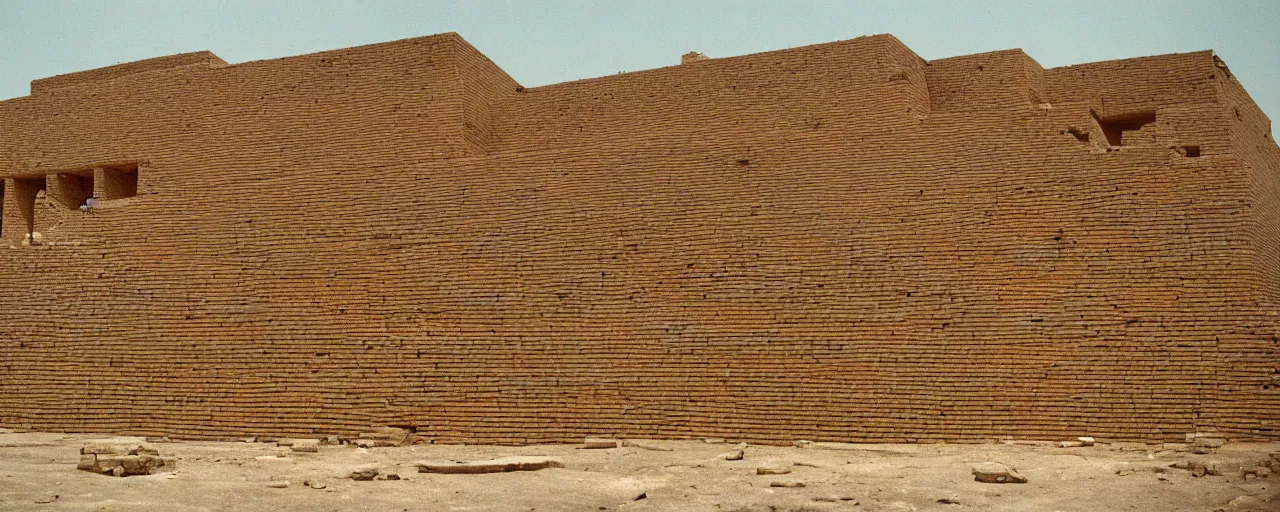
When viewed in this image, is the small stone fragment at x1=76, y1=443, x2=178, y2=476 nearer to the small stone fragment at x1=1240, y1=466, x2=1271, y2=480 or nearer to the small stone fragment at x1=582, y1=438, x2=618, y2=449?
the small stone fragment at x1=582, y1=438, x2=618, y2=449

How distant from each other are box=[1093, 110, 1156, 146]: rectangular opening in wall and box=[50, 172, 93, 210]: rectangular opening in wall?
1172 centimetres

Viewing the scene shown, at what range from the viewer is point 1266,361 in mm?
9719

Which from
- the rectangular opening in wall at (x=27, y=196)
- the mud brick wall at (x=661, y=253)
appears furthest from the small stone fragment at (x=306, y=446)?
the rectangular opening in wall at (x=27, y=196)

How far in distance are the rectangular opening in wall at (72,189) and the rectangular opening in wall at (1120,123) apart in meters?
11.7

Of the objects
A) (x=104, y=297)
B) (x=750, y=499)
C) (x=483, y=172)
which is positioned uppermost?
(x=483, y=172)

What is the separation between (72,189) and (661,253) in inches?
308

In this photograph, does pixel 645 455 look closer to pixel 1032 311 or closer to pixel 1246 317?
pixel 1032 311

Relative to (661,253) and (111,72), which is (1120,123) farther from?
(111,72)

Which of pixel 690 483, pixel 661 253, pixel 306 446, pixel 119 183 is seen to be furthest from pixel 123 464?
pixel 119 183

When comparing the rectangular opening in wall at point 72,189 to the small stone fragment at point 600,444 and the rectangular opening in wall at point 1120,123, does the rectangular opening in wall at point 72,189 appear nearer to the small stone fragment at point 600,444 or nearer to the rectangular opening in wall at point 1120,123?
the small stone fragment at point 600,444

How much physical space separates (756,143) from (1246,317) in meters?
4.63

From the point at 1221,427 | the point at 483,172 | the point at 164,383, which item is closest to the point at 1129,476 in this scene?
the point at 1221,427

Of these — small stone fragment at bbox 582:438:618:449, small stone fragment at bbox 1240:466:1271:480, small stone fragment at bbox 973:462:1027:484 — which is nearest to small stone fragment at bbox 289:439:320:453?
small stone fragment at bbox 582:438:618:449

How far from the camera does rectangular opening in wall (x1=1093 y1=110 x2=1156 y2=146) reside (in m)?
12.6
